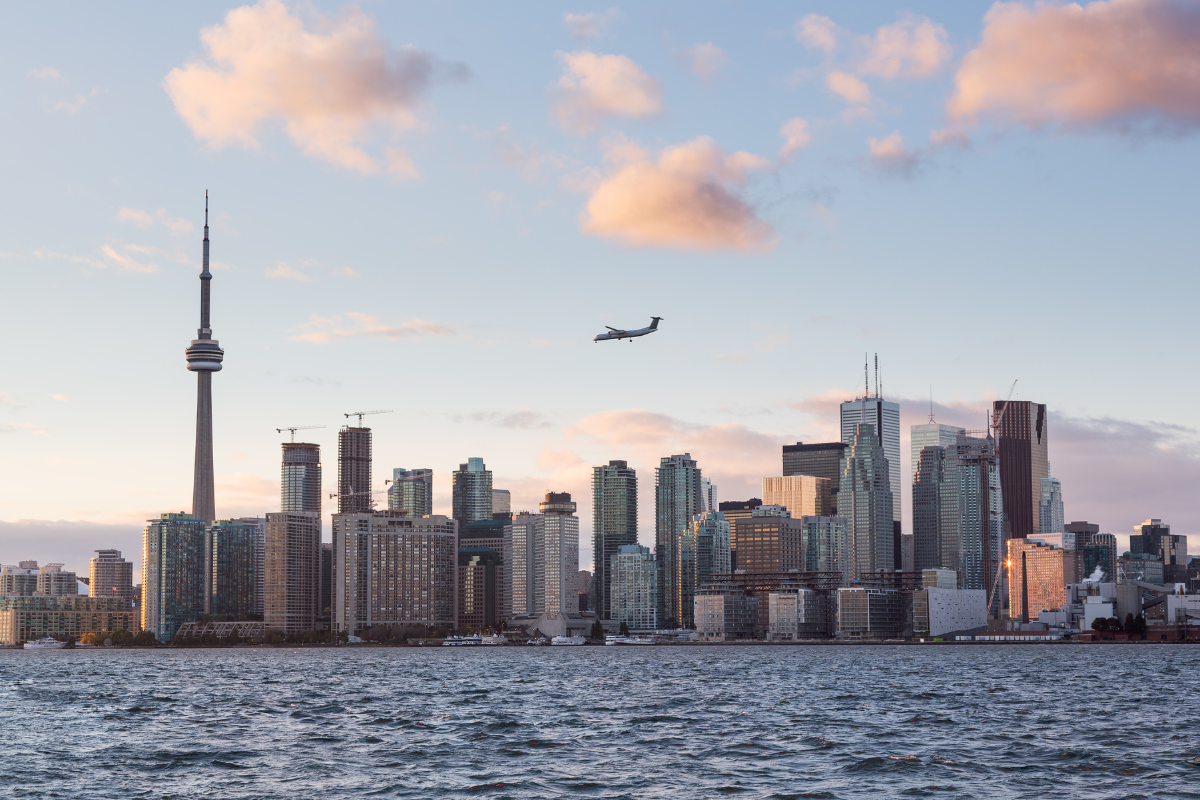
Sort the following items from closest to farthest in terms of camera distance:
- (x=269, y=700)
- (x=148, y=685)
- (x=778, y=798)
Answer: (x=778, y=798) < (x=269, y=700) < (x=148, y=685)

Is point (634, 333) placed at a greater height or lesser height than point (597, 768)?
greater

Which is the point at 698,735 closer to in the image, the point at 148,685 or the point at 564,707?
the point at 564,707

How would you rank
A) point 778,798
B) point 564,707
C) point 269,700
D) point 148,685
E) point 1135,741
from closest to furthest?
point 778,798
point 1135,741
point 564,707
point 269,700
point 148,685

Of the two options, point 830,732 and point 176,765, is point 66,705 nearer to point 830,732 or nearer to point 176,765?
point 176,765

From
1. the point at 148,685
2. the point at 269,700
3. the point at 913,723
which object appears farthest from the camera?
the point at 148,685

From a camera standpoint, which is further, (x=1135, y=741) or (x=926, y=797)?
(x=1135, y=741)

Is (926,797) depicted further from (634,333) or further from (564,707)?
(634,333)

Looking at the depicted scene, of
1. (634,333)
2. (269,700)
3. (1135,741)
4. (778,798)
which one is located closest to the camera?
(778,798)

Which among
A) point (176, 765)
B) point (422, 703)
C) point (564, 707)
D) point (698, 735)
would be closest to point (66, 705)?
point (422, 703)

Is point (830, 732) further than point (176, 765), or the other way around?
Result: point (830, 732)

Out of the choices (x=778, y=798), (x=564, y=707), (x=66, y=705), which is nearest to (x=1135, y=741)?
(x=778, y=798)
